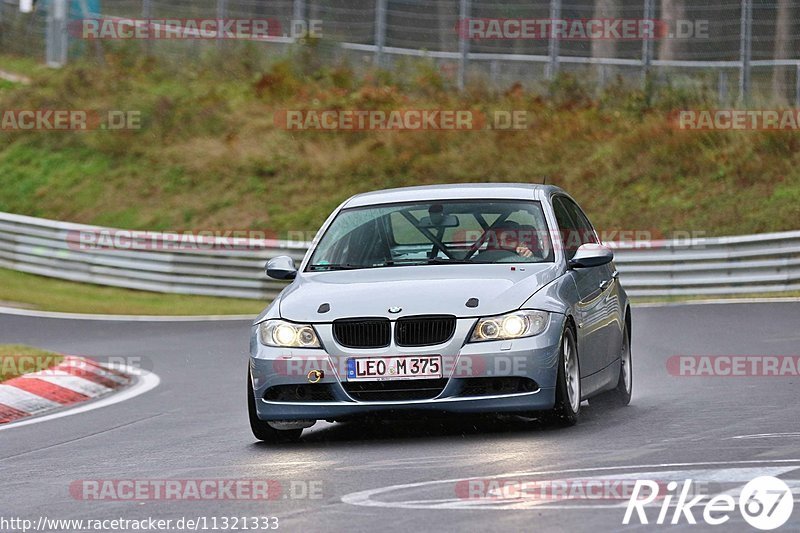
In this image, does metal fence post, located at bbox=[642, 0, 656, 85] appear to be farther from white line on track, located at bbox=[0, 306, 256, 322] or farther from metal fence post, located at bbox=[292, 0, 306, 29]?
white line on track, located at bbox=[0, 306, 256, 322]

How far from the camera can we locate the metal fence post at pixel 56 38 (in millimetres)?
40469

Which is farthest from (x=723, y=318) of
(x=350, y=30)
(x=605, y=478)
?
(x=350, y=30)

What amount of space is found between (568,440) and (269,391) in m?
1.79

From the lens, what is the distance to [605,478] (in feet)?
25.1

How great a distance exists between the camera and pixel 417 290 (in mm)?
9586

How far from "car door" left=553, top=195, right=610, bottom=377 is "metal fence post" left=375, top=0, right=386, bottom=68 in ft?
69.6

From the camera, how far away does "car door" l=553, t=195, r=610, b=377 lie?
33.7ft

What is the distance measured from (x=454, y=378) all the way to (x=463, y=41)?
917 inches

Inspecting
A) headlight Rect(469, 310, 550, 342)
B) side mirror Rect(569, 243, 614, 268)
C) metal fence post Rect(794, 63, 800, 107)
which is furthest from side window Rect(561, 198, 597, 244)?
metal fence post Rect(794, 63, 800, 107)

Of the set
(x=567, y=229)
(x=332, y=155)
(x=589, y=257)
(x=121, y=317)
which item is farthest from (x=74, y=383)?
(x=332, y=155)

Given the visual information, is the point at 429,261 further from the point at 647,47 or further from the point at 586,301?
the point at 647,47

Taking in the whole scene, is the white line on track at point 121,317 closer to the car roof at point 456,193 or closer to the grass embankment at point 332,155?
the grass embankment at point 332,155

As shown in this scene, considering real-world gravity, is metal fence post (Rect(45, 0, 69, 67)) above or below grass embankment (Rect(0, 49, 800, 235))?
above

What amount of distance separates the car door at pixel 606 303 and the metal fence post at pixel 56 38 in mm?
30544
